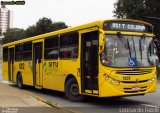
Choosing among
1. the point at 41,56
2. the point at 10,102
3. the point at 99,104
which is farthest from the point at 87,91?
the point at 41,56

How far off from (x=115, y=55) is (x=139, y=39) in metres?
1.21

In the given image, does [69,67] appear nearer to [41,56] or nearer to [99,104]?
[99,104]

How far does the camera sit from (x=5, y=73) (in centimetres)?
2545

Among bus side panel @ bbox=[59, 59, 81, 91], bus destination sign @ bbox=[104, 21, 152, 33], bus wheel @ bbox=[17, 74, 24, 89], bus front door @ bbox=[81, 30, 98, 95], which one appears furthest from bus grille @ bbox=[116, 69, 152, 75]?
bus wheel @ bbox=[17, 74, 24, 89]

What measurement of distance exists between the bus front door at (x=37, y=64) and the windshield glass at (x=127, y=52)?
602 centimetres

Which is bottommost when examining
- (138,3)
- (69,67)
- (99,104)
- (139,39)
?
(99,104)

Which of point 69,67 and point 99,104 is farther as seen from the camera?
point 69,67

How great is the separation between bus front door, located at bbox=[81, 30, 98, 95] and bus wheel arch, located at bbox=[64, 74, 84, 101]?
69 centimetres

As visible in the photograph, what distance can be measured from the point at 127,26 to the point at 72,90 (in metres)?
3.29

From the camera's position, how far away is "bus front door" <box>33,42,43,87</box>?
1865 centimetres

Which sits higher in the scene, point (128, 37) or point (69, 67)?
point (128, 37)

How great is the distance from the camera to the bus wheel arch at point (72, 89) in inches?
585

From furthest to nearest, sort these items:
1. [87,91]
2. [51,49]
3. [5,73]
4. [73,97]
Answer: [5,73] < [51,49] < [73,97] < [87,91]

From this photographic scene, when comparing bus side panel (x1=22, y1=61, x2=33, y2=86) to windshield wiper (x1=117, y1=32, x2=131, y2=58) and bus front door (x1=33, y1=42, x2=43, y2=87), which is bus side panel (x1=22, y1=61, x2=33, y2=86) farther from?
windshield wiper (x1=117, y1=32, x2=131, y2=58)
